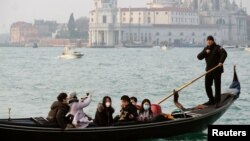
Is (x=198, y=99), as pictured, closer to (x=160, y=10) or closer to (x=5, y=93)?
(x=5, y=93)

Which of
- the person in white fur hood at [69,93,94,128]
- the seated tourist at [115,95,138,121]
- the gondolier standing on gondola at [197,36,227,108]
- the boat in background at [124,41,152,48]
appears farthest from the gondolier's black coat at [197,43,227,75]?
the boat in background at [124,41,152,48]

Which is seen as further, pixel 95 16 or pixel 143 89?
pixel 95 16

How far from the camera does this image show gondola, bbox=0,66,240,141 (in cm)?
654

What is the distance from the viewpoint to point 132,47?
80125 mm

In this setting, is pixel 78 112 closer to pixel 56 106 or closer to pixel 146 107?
pixel 56 106

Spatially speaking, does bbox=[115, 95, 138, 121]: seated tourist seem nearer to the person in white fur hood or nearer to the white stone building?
the person in white fur hood

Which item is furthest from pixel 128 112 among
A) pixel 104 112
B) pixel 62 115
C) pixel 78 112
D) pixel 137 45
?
pixel 137 45

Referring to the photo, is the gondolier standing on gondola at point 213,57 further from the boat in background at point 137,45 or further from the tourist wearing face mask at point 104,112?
the boat in background at point 137,45

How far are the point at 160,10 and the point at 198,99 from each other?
73.5 meters

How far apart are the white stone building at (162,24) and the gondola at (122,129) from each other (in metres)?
71.9

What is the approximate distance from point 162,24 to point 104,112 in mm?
77497

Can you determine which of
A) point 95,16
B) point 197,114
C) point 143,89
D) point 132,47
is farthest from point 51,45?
point 197,114

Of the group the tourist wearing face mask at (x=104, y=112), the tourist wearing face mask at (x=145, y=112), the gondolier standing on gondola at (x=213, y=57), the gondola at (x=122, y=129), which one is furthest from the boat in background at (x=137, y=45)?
the tourist wearing face mask at (x=104, y=112)

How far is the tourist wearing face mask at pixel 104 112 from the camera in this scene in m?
6.86
